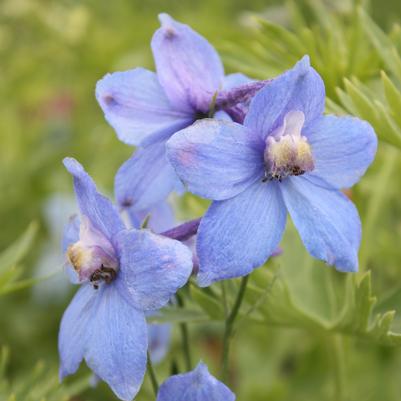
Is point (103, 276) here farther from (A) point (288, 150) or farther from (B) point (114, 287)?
(A) point (288, 150)

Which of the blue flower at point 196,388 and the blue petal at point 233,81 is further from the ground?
the blue petal at point 233,81

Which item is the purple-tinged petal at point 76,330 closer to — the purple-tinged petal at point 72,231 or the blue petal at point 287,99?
the purple-tinged petal at point 72,231

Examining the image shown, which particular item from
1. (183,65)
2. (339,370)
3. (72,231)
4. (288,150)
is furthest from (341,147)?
(339,370)

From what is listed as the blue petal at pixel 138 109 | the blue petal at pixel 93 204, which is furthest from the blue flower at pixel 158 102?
the blue petal at pixel 93 204

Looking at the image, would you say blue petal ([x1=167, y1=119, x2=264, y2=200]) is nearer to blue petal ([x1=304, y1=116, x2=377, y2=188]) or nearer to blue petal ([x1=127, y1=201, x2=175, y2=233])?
blue petal ([x1=304, y1=116, x2=377, y2=188])

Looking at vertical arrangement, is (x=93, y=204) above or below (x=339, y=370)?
Result: above

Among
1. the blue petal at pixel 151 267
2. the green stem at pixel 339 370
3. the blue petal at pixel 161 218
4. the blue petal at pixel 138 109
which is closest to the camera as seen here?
the blue petal at pixel 151 267

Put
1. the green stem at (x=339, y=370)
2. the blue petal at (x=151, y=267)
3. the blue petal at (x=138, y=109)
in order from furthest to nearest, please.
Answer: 1. the green stem at (x=339, y=370)
2. the blue petal at (x=138, y=109)
3. the blue petal at (x=151, y=267)

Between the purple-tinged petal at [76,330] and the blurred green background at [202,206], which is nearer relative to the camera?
the purple-tinged petal at [76,330]

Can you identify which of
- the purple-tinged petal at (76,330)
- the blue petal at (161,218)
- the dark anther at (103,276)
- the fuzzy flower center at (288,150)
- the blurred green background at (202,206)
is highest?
the fuzzy flower center at (288,150)
